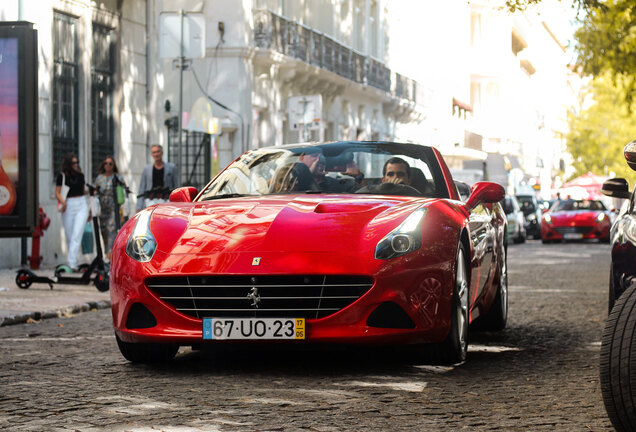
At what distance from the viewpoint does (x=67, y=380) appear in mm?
7465

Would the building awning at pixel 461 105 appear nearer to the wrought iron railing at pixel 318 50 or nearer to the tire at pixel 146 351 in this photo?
the wrought iron railing at pixel 318 50

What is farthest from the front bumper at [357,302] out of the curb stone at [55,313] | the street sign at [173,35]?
the street sign at [173,35]

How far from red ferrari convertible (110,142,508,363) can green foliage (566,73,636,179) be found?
88.3 metres

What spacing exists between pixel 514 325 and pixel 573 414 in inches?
189

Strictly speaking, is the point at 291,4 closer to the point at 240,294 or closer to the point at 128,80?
the point at 128,80

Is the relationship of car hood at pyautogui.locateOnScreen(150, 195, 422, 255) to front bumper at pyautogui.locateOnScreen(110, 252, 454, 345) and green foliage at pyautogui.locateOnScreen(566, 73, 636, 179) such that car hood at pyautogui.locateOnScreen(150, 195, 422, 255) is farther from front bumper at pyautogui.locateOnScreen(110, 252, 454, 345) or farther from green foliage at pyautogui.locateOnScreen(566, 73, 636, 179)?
green foliage at pyautogui.locateOnScreen(566, 73, 636, 179)

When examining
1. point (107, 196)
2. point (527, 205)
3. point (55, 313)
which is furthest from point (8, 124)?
point (527, 205)

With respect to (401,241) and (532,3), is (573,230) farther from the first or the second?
(401,241)

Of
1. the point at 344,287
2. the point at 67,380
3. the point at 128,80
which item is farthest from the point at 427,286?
the point at 128,80

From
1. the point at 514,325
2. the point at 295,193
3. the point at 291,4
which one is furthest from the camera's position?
the point at 291,4

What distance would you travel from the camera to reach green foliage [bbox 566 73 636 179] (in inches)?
3775

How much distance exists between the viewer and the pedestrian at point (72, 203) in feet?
61.6

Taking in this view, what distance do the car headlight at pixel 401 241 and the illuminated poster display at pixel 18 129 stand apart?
7062 millimetres

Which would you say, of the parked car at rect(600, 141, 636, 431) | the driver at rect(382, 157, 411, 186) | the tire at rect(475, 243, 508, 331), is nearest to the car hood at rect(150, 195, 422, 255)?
the driver at rect(382, 157, 411, 186)
